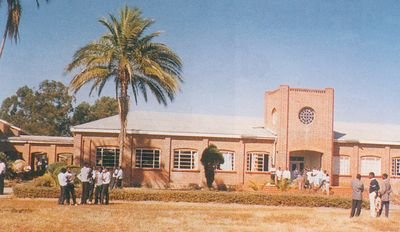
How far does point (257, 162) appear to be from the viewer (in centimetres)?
3797

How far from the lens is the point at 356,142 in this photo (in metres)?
39.0

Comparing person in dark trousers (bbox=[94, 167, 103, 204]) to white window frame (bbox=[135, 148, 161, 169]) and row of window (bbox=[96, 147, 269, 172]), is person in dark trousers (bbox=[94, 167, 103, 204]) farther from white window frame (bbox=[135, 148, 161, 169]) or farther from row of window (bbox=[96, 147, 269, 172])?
white window frame (bbox=[135, 148, 161, 169])

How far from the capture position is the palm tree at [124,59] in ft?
92.9

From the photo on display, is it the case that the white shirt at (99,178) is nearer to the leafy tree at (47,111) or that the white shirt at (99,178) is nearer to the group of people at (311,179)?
the group of people at (311,179)

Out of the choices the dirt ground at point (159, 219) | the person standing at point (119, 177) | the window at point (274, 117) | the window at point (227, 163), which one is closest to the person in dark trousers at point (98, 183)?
the dirt ground at point (159, 219)

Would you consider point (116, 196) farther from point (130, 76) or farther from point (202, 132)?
point (202, 132)

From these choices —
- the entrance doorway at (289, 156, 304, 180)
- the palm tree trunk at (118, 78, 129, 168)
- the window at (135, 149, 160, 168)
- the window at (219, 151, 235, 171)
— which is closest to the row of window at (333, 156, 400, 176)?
the entrance doorway at (289, 156, 304, 180)

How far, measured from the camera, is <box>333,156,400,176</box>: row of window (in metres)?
38.9

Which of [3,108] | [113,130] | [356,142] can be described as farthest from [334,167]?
[3,108]

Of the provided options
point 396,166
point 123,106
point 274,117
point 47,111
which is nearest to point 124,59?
point 123,106

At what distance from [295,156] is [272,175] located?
3.79 metres

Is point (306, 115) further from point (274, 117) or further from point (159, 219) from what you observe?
point (159, 219)

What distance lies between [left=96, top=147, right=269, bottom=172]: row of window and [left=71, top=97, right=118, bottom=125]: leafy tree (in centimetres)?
3524

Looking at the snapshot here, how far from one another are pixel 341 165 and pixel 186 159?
35.7 ft
